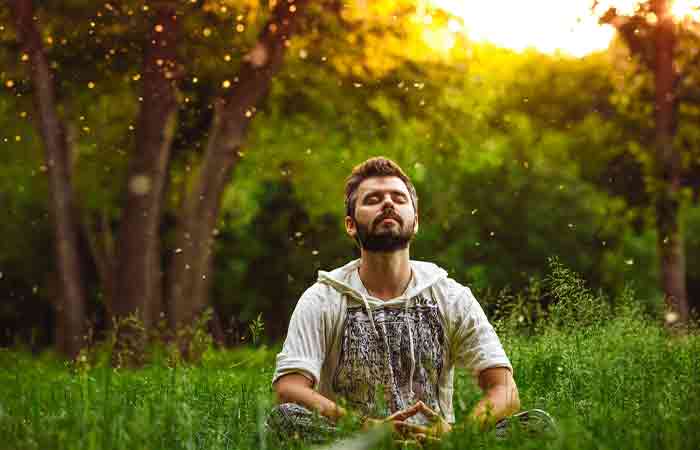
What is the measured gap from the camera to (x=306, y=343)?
4.43m

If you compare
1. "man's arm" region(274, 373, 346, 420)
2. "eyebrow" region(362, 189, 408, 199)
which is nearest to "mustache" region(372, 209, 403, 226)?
"eyebrow" region(362, 189, 408, 199)

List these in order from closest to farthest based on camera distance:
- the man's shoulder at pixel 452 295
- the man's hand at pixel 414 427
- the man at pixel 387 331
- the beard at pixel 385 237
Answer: the man's hand at pixel 414 427 < the man at pixel 387 331 < the beard at pixel 385 237 < the man's shoulder at pixel 452 295

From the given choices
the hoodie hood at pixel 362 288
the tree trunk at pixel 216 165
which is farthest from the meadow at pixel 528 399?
the tree trunk at pixel 216 165

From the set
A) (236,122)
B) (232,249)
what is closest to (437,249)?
(232,249)

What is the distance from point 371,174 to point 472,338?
95 cm

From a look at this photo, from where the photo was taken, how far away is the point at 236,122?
1053cm

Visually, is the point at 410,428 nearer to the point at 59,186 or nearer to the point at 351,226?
the point at 351,226

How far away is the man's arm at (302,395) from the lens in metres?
4.15

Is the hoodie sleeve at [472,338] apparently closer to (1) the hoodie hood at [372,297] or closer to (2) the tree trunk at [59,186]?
(1) the hoodie hood at [372,297]

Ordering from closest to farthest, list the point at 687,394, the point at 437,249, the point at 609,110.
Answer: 1. the point at 687,394
2. the point at 609,110
3. the point at 437,249

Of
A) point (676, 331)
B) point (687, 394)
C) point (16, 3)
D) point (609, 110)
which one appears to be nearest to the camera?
point (687, 394)

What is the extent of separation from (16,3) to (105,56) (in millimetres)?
1883

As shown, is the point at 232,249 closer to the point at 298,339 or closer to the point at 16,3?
the point at 16,3

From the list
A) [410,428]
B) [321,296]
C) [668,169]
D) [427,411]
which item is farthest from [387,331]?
[668,169]
